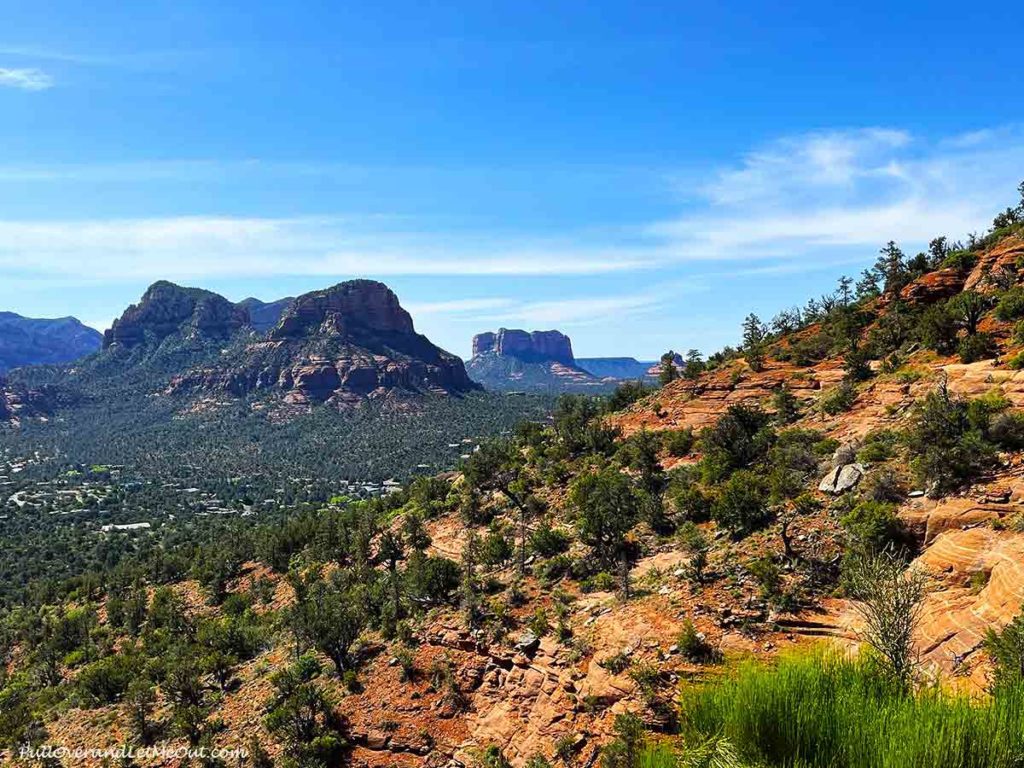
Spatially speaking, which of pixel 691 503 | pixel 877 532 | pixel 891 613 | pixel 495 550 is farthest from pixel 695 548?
pixel 891 613

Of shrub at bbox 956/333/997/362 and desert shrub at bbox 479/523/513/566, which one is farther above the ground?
shrub at bbox 956/333/997/362

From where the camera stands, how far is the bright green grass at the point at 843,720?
6.21 metres

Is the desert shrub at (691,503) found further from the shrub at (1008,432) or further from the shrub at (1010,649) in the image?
the shrub at (1010,649)

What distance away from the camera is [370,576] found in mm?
34594

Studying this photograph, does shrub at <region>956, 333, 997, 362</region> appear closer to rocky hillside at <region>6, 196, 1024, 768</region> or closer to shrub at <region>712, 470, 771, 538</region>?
rocky hillside at <region>6, 196, 1024, 768</region>

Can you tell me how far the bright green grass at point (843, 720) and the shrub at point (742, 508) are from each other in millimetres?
15445

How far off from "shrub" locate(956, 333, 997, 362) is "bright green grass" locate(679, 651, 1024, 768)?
31.1 metres

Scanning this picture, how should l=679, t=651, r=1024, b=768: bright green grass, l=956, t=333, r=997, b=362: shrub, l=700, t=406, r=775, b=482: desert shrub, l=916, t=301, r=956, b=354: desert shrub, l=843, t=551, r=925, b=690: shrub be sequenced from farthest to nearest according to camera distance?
l=916, t=301, r=956, b=354: desert shrub, l=956, t=333, r=997, b=362: shrub, l=700, t=406, r=775, b=482: desert shrub, l=843, t=551, r=925, b=690: shrub, l=679, t=651, r=1024, b=768: bright green grass

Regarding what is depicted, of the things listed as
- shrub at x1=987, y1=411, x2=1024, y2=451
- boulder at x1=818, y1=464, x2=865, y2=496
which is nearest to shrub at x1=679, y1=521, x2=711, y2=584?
boulder at x1=818, y1=464, x2=865, y2=496

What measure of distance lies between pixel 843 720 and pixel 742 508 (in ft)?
58.0

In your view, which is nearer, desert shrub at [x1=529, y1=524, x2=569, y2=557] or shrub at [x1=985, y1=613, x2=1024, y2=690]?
shrub at [x1=985, y1=613, x2=1024, y2=690]

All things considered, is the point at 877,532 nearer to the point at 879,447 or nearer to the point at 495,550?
the point at 879,447

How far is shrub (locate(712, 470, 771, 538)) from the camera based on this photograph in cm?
2347

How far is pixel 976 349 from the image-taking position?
31234 millimetres
